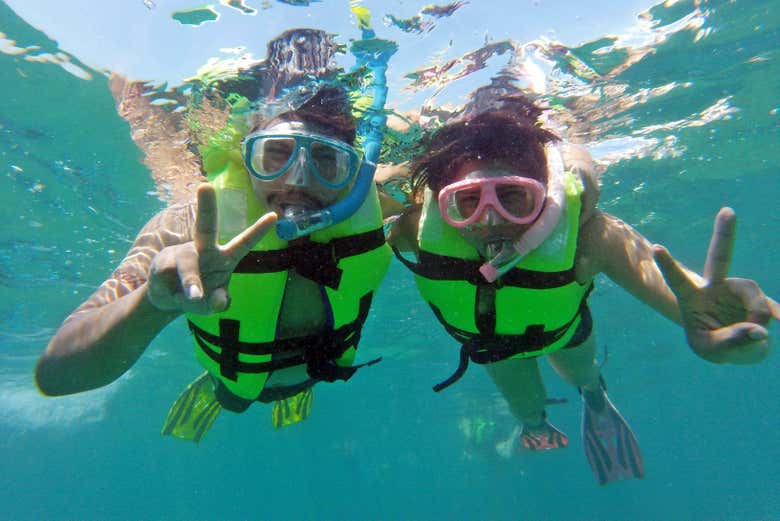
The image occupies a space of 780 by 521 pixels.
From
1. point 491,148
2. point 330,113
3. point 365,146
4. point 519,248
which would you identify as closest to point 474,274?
point 519,248

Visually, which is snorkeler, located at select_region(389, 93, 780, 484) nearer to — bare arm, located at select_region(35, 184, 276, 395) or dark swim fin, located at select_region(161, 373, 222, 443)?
bare arm, located at select_region(35, 184, 276, 395)

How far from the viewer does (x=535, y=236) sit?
3.96 meters

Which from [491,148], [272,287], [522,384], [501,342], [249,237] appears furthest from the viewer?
[522,384]

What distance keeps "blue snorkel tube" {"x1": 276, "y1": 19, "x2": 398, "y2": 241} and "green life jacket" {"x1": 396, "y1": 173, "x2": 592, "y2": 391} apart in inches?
37.8

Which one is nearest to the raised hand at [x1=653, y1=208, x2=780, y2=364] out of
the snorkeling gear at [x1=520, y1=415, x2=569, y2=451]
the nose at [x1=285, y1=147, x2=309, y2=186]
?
the nose at [x1=285, y1=147, x2=309, y2=186]

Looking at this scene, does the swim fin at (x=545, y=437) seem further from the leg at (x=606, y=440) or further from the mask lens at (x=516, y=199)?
the mask lens at (x=516, y=199)

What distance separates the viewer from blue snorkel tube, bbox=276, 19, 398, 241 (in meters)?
3.68

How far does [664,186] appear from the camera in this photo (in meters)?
15.1

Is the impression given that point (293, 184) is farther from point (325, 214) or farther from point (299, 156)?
point (325, 214)

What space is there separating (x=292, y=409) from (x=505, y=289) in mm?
4582

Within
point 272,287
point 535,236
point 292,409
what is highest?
point 535,236

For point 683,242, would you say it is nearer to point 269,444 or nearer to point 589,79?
point 589,79

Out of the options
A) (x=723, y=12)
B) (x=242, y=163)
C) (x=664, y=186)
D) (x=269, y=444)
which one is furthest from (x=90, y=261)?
(x=269, y=444)

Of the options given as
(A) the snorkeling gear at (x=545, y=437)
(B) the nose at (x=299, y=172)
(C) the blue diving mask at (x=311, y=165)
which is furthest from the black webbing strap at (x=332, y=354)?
(A) the snorkeling gear at (x=545, y=437)
